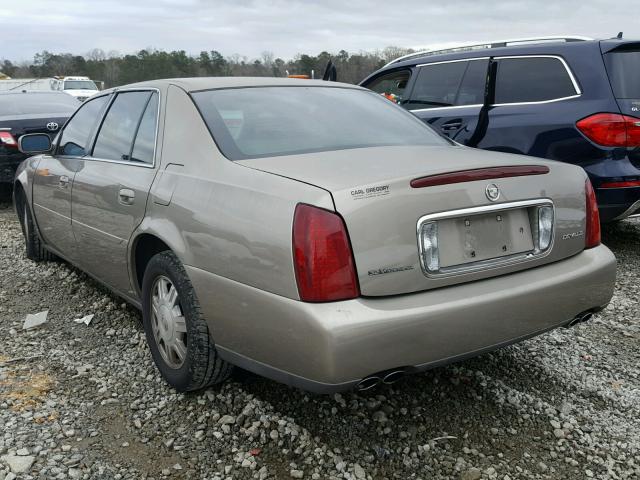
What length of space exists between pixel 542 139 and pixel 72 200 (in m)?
3.55

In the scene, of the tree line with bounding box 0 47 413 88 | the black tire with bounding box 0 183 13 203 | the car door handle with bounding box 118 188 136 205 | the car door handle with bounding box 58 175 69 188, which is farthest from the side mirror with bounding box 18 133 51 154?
the tree line with bounding box 0 47 413 88

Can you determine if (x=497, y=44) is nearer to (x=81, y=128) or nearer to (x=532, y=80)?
(x=532, y=80)

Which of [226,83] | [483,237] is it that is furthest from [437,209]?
[226,83]

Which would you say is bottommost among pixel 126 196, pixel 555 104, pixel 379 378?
pixel 379 378

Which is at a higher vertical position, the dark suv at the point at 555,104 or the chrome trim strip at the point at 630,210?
the dark suv at the point at 555,104

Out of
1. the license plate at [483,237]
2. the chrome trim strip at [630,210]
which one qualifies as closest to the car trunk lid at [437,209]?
the license plate at [483,237]

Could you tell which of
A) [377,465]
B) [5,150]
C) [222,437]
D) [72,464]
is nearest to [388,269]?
[377,465]

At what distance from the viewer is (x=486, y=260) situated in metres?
2.34

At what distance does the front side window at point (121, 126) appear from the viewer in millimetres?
3338

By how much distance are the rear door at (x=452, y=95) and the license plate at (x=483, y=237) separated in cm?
313

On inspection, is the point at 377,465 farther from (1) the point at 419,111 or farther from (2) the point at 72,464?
(1) the point at 419,111

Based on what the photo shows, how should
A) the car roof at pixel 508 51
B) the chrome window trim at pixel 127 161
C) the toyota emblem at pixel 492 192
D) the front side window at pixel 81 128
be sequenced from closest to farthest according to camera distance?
the toyota emblem at pixel 492 192 → the chrome window trim at pixel 127 161 → the front side window at pixel 81 128 → the car roof at pixel 508 51

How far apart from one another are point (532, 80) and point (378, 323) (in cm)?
386

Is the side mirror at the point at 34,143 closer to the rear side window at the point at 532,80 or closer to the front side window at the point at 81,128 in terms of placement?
the front side window at the point at 81,128
